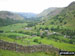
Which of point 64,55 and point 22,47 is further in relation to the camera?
point 64,55

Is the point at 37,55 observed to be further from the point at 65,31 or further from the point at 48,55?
the point at 65,31

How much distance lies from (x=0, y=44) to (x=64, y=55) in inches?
762

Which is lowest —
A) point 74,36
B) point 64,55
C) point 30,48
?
point 74,36

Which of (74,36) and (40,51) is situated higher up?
(40,51)

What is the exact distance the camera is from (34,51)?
115 ft

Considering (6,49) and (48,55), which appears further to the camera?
(48,55)

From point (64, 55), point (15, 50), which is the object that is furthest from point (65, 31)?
point (15, 50)

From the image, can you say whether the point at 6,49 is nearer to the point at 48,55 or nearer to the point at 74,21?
the point at 48,55

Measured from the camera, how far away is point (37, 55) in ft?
107

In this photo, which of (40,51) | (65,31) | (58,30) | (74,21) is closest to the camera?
(40,51)

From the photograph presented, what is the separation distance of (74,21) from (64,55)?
162247 millimetres

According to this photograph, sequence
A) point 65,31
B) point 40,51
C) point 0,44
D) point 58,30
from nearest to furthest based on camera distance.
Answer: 1. point 0,44
2. point 40,51
3. point 65,31
4. point 58,30

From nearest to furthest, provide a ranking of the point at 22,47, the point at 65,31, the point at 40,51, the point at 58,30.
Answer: the point at 22,47 < the point at 40,51 < the point at 65,31 < the point at 58,30

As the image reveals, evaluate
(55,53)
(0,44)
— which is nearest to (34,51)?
(55,53)
